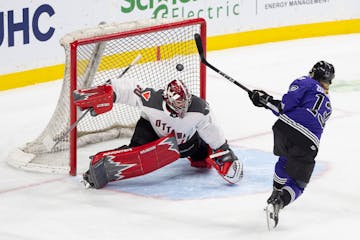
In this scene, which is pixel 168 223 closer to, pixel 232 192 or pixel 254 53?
pixel 232 192

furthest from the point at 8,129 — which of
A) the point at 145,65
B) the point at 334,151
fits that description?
the point at 334,151

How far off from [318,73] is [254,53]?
4.28 meters

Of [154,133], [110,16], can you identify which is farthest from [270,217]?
[110,16]

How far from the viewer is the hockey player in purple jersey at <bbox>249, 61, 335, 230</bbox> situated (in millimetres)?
4723

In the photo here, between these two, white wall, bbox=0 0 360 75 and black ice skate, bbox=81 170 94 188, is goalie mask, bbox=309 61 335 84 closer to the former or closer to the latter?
black ice skate, bbox=81 170 94 188

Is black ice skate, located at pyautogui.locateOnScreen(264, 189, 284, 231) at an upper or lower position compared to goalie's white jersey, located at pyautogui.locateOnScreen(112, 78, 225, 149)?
lower

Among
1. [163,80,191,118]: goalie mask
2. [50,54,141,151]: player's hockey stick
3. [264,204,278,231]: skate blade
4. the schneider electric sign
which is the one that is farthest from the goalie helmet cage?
the schneider electric sign

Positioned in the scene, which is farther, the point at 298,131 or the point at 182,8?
the point at 182,8

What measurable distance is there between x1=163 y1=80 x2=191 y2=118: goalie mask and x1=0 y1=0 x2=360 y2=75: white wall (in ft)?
7.33

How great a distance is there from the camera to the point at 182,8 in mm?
8570

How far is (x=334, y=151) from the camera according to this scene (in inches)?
245

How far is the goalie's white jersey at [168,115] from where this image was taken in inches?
215

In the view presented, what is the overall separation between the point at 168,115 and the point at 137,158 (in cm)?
28

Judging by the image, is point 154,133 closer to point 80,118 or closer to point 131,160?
point 131,160
